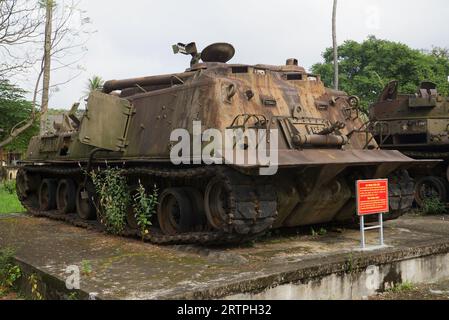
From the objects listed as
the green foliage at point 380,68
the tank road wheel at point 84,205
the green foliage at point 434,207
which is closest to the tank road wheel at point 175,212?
the tank road wheel at point 84,205

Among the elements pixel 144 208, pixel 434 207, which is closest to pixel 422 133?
pixel 434 207

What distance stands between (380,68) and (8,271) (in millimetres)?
31293

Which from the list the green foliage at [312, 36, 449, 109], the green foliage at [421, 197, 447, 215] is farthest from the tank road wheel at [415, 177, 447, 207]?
the green foliage at [312, 36, 449, 109]

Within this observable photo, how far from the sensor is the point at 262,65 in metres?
8.70

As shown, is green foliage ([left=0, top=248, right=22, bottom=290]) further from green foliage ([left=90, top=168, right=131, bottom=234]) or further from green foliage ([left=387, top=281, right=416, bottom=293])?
green foliage ([left=387, top=281, right=416, bottom=293])

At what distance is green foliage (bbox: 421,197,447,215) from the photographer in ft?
40.2

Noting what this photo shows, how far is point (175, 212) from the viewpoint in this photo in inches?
322

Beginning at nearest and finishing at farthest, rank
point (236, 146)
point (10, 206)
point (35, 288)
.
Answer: point (35, 288) → point (236, 146) → point (10, 206)

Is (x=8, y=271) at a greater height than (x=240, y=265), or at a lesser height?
lesser

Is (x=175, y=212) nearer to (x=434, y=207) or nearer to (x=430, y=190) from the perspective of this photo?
(x=434, y=207)

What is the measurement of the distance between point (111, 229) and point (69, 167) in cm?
274

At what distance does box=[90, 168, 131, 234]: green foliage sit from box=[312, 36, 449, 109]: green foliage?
24.7 m
